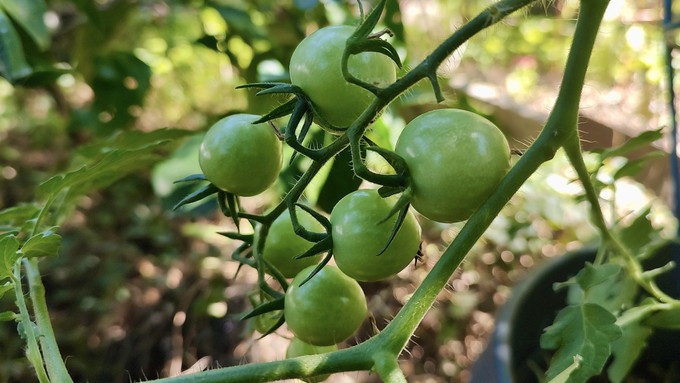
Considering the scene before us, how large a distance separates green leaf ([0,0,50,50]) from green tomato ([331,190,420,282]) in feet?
1.44

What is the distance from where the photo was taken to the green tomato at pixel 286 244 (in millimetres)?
458

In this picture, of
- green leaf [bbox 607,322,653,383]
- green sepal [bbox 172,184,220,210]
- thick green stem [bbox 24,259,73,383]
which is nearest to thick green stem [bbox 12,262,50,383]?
thick green stem [bbox 24,259,73,383]

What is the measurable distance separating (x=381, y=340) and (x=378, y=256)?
50mm

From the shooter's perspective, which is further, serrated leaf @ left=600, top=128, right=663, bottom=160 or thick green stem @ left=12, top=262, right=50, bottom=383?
serrated leaf @ left=600, top=128, right=663, bottom=160

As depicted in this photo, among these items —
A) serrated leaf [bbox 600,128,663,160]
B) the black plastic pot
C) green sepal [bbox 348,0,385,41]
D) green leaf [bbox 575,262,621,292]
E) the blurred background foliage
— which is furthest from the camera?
the blurred background foliage

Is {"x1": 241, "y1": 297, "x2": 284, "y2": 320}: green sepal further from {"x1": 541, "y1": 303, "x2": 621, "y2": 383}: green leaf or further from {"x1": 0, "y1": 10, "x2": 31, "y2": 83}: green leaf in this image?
{"x1": 0, "y1": 10, "x2": 31, "y2": 83}: green leaf

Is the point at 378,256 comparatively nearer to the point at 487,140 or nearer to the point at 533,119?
the point at 487,140

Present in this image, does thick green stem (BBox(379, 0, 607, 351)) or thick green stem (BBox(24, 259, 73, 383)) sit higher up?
thick green stem (BBox(379, 0, 607, 351))

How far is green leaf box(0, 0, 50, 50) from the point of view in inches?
24.5

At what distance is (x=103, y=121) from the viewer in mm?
1108

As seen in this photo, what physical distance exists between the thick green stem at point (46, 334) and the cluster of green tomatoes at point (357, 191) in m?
0.15

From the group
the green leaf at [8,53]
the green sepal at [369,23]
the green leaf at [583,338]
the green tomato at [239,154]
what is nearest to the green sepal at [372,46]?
the green sepal at [369,23]

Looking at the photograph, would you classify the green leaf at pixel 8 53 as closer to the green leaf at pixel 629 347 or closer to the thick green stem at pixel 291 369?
the thick green stem at pixel 291 369

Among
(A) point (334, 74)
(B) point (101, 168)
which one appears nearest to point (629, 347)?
(A) point (334, 74)
